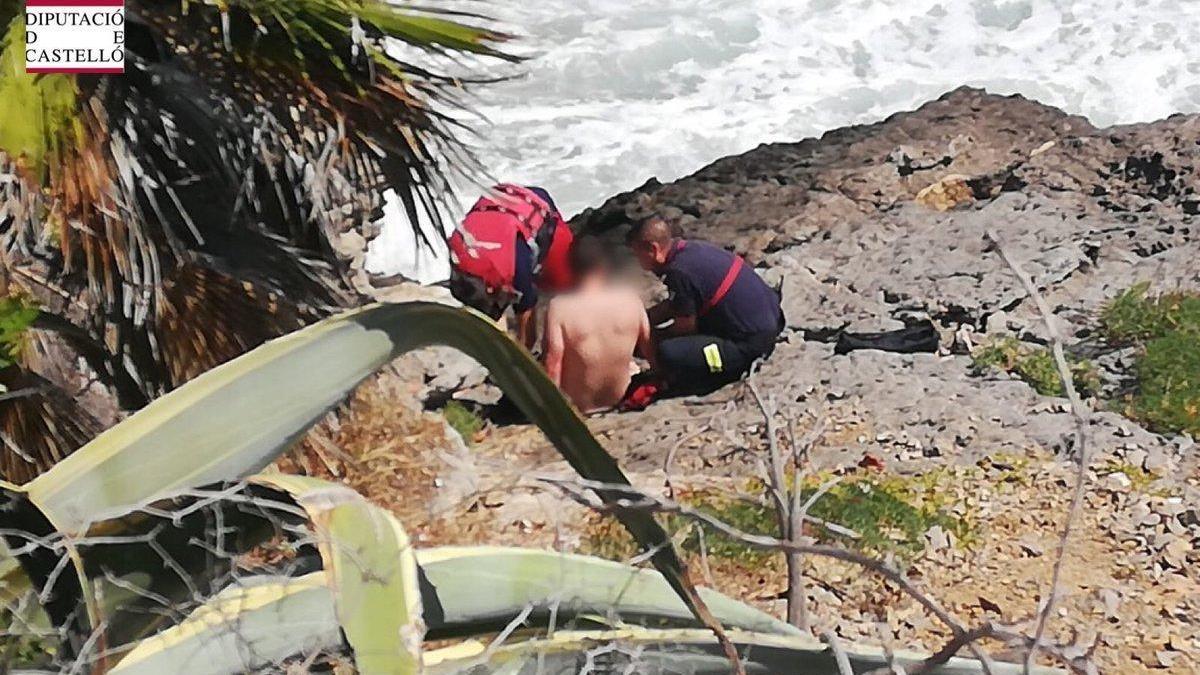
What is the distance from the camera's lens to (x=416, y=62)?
2.76 m

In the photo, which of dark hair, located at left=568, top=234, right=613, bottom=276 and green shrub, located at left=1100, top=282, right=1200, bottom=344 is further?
green shrub, located at left=1100, top=282, right=1200, bottom=344

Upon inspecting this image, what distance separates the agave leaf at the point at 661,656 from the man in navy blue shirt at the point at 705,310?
4290mm

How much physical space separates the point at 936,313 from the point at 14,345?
486 centimetres

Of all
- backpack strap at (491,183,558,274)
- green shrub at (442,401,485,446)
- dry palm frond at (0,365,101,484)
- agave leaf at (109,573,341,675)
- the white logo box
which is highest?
the white logo box

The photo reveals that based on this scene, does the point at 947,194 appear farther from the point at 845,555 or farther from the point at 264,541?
the point at 845,555

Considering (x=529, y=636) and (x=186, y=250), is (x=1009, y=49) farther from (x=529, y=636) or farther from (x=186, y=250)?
(x=529, y=636)

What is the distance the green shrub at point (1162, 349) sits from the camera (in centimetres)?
503

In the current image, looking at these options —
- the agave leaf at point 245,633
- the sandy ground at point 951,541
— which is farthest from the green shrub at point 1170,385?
the agave leaf at point 245,633

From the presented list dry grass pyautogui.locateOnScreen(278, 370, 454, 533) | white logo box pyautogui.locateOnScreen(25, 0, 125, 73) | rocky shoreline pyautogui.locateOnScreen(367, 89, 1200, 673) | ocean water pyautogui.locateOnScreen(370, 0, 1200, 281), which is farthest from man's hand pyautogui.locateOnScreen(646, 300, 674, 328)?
ocean water pyautogui.locateOnScreen(370, 0, 1200, 281)

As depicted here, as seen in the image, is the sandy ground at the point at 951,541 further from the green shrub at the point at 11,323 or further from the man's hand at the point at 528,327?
the green shrub at the point at 11,323

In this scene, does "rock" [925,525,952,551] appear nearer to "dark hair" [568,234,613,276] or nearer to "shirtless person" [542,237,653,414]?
"shirtless person" [542,237,653,414]

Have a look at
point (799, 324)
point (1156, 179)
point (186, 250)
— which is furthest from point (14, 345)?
point (1156, 179)

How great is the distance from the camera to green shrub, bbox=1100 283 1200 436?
16.5 feet

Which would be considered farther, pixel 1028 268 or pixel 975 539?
pixel 1028 268
